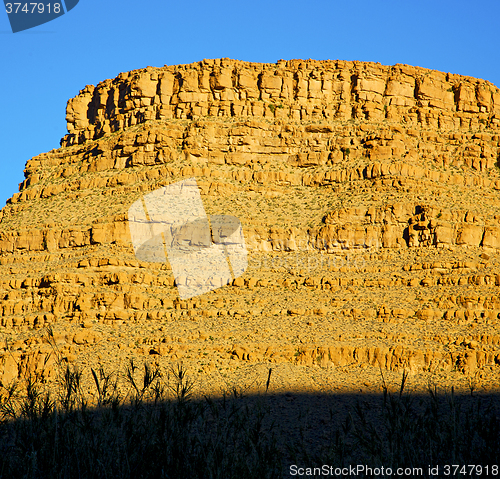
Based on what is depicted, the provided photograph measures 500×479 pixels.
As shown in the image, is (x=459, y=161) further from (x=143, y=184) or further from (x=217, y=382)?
(x=217, y=382)

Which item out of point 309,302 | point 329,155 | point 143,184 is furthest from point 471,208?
point 143,184

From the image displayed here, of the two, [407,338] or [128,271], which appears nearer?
[407,338]

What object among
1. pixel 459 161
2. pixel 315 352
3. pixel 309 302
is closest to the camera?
pixel 315 352

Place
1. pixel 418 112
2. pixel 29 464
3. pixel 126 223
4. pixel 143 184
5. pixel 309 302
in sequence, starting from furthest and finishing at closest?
pixel 418 112
pixel 143 184
pixel 126 223
pixel 309 302
pixel 29 464

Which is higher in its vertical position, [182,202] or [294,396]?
[182,202]

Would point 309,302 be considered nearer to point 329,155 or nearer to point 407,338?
point 407,338

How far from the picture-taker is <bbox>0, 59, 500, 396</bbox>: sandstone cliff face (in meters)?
39.5

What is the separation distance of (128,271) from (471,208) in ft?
103

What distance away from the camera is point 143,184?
59.2m

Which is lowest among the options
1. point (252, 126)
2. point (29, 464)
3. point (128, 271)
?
point (29, 464)

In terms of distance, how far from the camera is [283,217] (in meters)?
57.2

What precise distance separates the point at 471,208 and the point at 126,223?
1228 inches

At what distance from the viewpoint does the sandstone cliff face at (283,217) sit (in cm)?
3947

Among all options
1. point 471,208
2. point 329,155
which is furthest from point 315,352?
point 329,155
